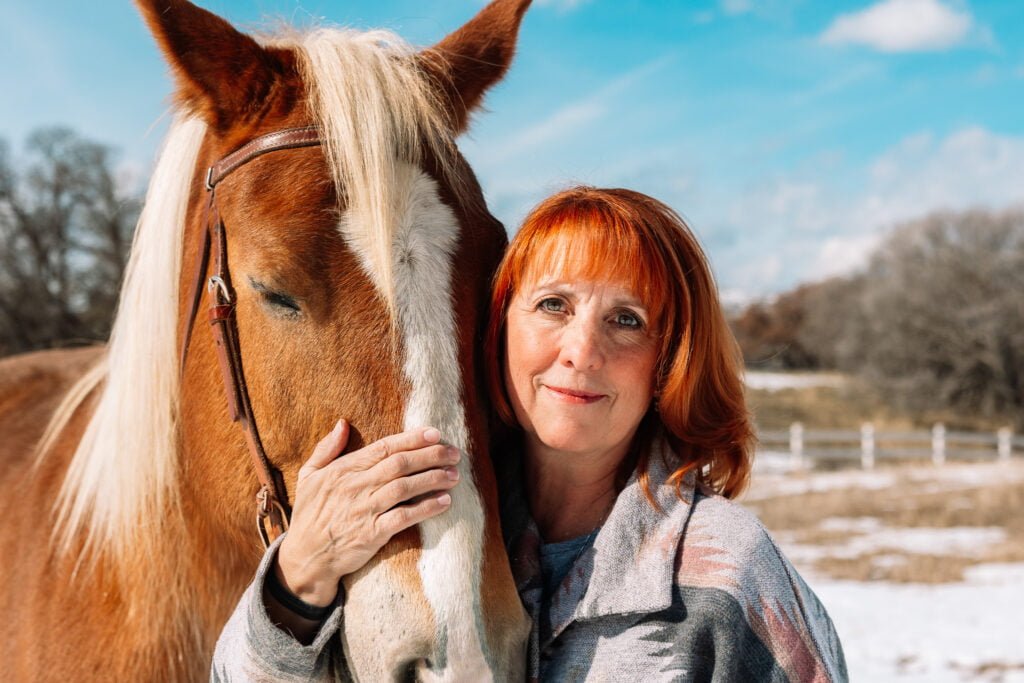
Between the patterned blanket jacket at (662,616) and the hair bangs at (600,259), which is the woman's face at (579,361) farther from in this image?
the patterned blanket jacket at (662,616)

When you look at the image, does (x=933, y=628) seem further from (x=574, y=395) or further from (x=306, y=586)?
(x=306, y=586)

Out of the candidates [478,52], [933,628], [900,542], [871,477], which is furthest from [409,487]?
[871,477]

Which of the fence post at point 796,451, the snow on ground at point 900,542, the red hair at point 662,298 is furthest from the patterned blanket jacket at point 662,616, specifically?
the fence post at point 796,451

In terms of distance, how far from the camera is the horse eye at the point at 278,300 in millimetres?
1620

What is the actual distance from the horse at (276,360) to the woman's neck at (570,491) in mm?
266

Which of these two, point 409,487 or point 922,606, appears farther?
point 922,606

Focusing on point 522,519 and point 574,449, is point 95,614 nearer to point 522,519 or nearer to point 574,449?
point 522,519

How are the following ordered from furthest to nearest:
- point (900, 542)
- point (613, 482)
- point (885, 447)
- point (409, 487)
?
1. point (885, 447)
2. point (900, 542)
3. point (613, 482)
4. point (409, 487)

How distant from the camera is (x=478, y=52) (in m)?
2.19

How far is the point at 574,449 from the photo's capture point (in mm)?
1688

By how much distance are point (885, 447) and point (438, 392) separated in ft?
79.4

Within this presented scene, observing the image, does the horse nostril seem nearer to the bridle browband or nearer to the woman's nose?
the bridle browband

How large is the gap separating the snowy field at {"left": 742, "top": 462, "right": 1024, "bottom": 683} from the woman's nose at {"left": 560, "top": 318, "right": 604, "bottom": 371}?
4.68 m

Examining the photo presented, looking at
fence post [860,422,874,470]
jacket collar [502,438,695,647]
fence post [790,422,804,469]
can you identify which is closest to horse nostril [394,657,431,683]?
jacket collar [502,438,695,647]
